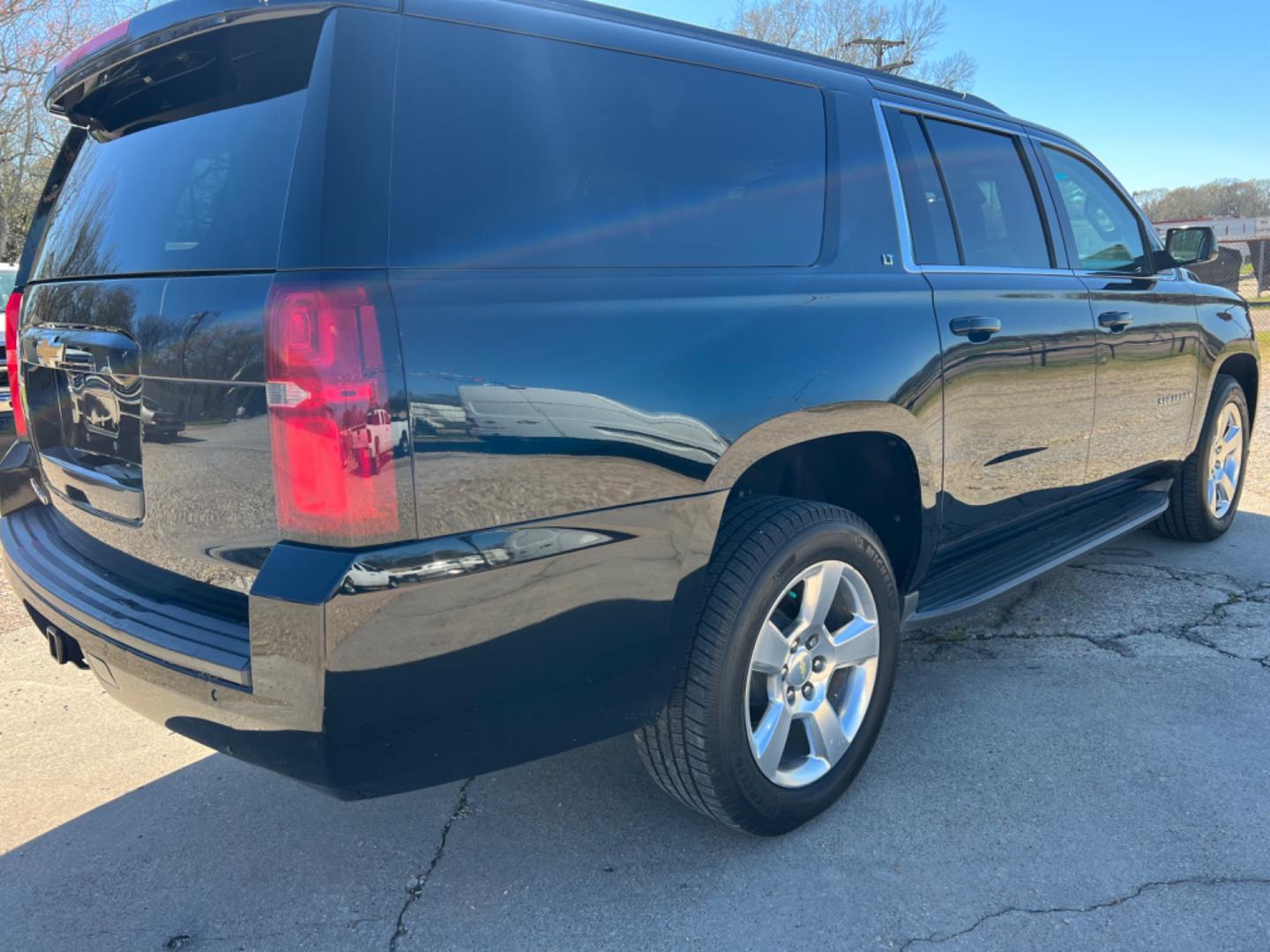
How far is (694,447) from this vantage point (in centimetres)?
212

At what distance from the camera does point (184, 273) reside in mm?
1979

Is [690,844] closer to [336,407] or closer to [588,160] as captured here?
[336,407]

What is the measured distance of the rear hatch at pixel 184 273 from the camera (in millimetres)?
1811

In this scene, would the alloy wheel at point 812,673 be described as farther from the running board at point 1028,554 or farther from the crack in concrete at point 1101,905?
the crack in concrete at point 1101,905

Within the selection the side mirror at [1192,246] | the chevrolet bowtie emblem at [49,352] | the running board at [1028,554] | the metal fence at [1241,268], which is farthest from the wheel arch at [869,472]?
the metal fence at [1241,268]

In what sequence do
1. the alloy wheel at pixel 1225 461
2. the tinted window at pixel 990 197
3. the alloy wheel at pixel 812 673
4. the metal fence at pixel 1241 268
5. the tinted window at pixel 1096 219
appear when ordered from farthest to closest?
the metal fence at pixel 1241 268 → the alloy wheel at pixel 1225 461 → the tinted window at pixel 1096 219 → the tinted window at pixel 990 197 → the alloy wheel at pixel 812 673

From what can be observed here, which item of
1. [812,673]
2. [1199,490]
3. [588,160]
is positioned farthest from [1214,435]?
[588,160]

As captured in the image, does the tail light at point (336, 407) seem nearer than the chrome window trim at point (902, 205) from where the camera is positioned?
Yes

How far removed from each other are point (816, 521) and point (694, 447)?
1.62 ft

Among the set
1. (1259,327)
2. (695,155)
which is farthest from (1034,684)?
(1259,327)

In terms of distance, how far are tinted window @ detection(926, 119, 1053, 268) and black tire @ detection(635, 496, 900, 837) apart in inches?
48.8

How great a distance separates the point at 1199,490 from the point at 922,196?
8.80 feet

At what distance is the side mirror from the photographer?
435 centimetres

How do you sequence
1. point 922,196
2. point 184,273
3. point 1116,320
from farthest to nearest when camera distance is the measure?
point 1116,320 < point 922,196 < point 184,273
